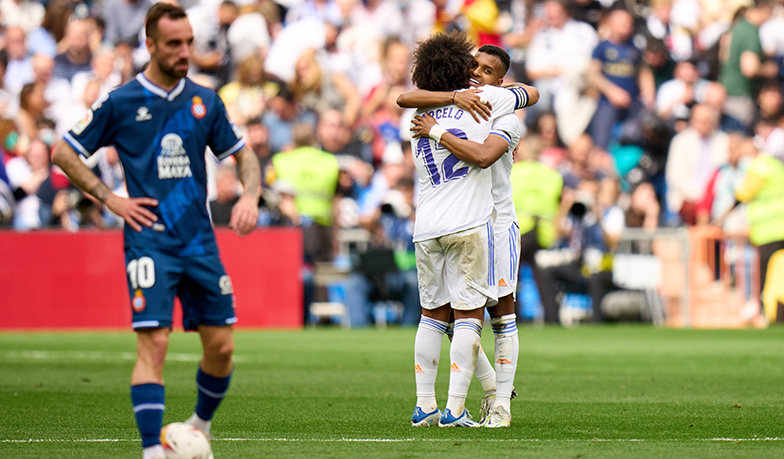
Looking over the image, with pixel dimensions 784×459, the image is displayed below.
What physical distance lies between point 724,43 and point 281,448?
1728cm

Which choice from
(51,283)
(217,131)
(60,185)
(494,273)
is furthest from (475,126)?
(60,185)

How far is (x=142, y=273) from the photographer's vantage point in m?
5.21

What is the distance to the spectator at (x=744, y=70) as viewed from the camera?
20703 millimetres

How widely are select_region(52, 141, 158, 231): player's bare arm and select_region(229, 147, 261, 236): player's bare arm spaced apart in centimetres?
38

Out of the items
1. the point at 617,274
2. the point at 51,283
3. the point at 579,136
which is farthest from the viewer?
the point at 579,136

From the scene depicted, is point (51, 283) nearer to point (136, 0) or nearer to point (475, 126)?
point (136, 0)

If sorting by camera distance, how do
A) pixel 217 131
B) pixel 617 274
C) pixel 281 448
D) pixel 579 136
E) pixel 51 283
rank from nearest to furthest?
pixel 217 131 → pixel 281 448 → pixel 51 283 → pixel 617 274 → pixel 579 136

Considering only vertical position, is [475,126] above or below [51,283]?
above

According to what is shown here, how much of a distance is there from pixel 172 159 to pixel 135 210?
0.31 metres

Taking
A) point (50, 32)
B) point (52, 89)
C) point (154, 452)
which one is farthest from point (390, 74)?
point (154, 452)

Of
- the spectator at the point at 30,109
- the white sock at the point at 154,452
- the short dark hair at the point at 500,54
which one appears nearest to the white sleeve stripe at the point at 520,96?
the short dark hair at the point at 500,54

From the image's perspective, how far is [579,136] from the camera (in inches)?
786

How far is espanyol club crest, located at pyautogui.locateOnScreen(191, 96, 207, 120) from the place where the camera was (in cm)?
543

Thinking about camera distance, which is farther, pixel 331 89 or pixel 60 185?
pixel 331 89
